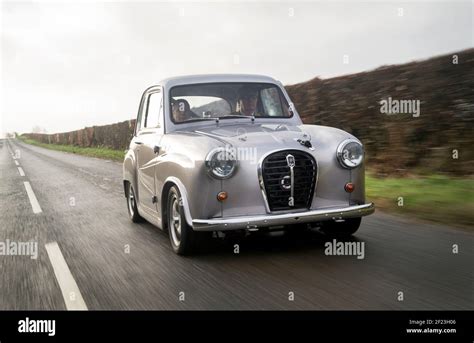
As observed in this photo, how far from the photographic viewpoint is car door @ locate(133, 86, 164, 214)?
6.38 meters

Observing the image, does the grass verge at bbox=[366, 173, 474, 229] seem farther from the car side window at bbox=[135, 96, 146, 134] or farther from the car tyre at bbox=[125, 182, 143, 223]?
the car side window at bbox=[135, 96, 146, 134]

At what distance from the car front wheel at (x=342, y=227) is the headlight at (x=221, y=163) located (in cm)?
137

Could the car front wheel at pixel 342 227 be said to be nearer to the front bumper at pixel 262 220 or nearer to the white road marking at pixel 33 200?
the front bumper at pixel 262 220

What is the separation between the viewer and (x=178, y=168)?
540 cm

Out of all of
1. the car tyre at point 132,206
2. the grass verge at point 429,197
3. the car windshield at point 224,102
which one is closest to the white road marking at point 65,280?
the car tyre at point 132,206

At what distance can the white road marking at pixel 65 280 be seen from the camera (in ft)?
13.7

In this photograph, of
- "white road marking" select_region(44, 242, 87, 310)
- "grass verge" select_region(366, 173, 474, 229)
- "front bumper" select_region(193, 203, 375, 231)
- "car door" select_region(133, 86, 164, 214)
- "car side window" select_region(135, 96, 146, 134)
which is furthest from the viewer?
"car side window" select_region(135, 96, 146, 134)

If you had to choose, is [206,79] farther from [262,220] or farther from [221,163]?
[262,220]

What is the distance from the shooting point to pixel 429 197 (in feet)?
26.4

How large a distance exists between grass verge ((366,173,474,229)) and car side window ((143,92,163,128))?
11.8 ft

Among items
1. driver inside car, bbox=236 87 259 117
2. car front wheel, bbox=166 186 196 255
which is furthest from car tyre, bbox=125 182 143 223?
driver inside car, bbox=236 87 259 117

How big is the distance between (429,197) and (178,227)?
166 inches

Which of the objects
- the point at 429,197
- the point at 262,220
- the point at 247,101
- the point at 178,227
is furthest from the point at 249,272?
the point at 429,197

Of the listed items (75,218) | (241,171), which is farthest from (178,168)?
(75,218)
